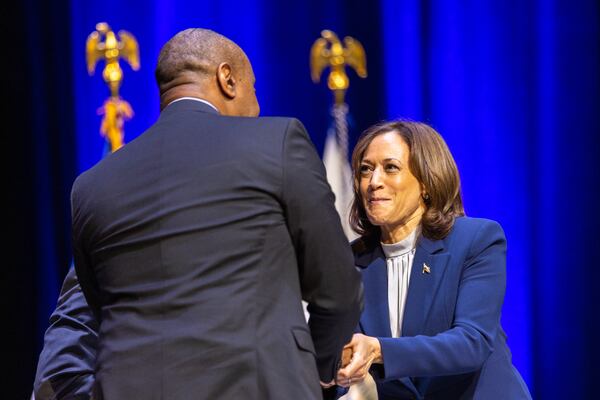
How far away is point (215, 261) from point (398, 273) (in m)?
0.91

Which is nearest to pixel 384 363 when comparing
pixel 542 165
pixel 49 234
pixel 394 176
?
pixel 394 176

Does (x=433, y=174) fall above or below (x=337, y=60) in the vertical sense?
below

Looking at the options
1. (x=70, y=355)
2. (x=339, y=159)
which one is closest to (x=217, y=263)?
(x=70, y=355)

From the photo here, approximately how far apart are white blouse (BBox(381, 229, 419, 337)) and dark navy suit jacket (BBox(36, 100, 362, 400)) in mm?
614

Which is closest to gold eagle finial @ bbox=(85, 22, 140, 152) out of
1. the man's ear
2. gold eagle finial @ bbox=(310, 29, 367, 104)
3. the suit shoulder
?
gold eagle finial @ bbox=(310, 29, 367, 104)

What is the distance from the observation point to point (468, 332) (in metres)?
2.29

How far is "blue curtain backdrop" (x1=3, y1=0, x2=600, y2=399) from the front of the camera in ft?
14.2

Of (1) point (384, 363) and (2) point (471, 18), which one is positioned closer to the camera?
(1) point (384, 363)

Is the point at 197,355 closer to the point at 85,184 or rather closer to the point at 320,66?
the point at 85,184

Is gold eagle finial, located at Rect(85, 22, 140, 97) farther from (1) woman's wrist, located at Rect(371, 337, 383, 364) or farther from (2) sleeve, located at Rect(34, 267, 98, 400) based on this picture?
(1) woman's wrist, located at Rect(371, 337, 383, 364)

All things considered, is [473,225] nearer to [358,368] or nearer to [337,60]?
[358,368]

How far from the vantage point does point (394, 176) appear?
2562 mm

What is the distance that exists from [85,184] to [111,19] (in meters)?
3.22

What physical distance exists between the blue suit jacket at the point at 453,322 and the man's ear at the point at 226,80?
73 cm
